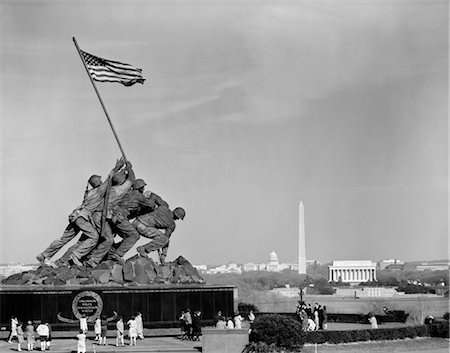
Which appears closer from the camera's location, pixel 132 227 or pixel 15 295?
pixel 15 295

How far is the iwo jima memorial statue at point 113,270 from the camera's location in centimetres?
2878

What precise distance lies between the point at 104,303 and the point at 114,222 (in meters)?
3.28

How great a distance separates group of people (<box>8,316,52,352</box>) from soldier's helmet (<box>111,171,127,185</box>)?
6.19m

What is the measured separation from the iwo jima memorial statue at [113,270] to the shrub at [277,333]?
19.4 feet

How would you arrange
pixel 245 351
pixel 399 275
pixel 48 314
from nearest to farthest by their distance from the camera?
1. pixel 245 351
2. pixel 48 314
3. pixel 399 275

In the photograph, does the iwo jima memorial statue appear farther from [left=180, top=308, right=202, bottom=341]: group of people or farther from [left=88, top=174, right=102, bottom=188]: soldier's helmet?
[left=180, top=308, right=202, bottom=341]: group of people

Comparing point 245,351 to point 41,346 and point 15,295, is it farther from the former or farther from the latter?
point 15,295

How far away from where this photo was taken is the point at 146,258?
3134 cm

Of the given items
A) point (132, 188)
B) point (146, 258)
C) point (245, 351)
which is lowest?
point (245, 351)

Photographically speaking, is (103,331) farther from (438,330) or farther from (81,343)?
(438,330)

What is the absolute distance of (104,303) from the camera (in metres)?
29.0

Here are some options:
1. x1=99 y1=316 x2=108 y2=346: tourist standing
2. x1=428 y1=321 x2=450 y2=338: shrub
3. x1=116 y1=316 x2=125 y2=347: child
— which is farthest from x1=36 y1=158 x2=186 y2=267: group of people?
x1=428 y1=321 x2=450 y2=338: shrub

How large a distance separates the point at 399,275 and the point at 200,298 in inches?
5732

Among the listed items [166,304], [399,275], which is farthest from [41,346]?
[399,275]
